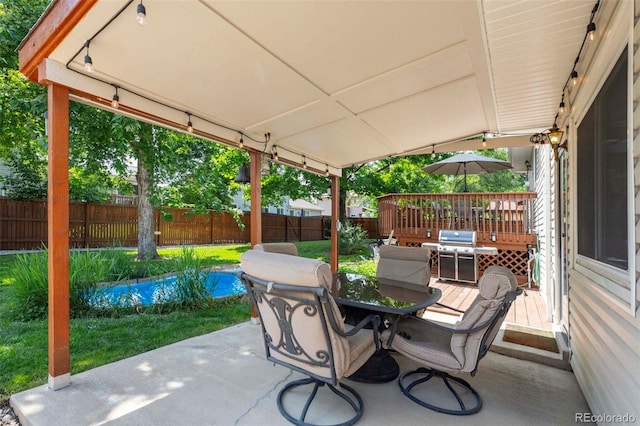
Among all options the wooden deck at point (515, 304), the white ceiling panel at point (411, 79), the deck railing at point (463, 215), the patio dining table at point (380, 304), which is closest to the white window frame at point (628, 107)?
the white ceiling panel at point (411, 79)

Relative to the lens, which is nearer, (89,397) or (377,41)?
(377,41)

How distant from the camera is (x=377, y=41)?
217 cm

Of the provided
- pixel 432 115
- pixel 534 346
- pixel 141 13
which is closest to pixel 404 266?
pixel 534 346

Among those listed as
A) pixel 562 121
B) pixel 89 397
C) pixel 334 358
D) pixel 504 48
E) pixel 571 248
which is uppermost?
pixel 504 48

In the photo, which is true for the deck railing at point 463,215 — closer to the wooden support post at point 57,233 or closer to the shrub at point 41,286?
the shrub at point 41,286

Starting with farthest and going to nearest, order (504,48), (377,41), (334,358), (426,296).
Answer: (426,296), (504,48), (377,41), (334,358)

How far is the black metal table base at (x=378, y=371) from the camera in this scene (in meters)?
2.68

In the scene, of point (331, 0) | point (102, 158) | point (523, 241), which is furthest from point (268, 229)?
point (331, 0)

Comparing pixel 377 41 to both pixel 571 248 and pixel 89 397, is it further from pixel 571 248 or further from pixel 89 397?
pixel 89 397

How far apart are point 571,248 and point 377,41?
8.91 ft

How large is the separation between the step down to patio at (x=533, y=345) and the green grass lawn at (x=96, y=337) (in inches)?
131

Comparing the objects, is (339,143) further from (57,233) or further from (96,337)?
(96,337)

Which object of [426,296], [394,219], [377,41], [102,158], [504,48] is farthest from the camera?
[394,219]

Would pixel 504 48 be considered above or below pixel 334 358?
above
